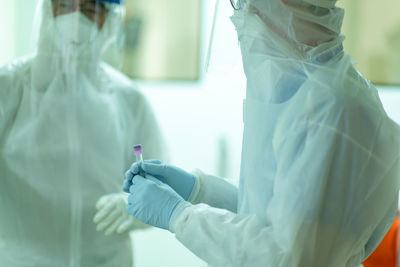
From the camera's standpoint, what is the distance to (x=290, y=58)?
Result: 2.87 feet

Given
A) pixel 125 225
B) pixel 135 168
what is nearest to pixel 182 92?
pixel 125 225

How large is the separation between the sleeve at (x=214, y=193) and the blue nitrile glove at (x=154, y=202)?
0.17 metres

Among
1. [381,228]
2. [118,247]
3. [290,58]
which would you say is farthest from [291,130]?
[118,247]

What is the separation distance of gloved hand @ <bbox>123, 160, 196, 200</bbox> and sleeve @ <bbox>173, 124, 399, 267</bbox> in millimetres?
207

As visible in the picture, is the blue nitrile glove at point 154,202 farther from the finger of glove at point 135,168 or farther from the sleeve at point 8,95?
the sleeve at point 8,95

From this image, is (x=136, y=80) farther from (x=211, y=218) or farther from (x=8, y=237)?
(x=211, y=218)

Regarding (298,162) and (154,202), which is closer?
(298,162)

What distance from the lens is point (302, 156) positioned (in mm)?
769

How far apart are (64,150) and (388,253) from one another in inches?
48.2

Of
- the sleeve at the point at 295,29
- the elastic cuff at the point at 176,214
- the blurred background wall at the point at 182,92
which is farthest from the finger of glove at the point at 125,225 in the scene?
Result: the sleeve at the point at 295,29

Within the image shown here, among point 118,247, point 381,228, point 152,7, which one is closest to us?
point 381,228

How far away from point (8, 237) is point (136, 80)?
1317 mm

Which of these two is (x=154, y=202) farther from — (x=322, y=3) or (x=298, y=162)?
(x=322, y=3)

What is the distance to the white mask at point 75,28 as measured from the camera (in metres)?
1.45
